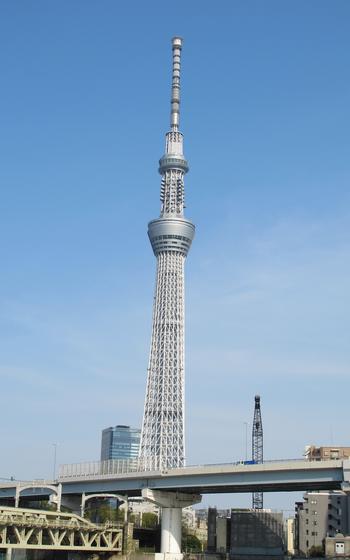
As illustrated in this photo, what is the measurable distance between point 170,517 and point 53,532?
918 inches

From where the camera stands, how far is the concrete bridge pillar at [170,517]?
109m

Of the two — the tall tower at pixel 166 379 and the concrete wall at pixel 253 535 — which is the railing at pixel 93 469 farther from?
the tall tower at pixel 166 379

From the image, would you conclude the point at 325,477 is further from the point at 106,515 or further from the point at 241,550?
the point at 106,515

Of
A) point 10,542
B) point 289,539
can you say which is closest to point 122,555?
point 10,542

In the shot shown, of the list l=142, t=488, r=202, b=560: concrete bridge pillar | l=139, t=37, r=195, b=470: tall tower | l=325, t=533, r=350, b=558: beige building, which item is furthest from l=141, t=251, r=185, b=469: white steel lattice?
l=325, t=533, r=350, b=558: beige building

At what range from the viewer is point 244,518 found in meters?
142

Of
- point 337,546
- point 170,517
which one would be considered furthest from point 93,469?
point 337,546

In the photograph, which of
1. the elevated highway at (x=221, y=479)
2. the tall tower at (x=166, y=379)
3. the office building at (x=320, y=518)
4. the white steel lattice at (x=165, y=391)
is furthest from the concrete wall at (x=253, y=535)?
the white steel lattice at (x=165, y=391)

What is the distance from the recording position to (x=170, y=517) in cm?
11131

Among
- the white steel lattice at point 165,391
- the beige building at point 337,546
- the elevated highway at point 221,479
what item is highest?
the white steel lattice at point 165,391

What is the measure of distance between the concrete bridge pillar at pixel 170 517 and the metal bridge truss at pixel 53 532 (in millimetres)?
9058

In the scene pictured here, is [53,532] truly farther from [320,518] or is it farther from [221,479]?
[320,518]

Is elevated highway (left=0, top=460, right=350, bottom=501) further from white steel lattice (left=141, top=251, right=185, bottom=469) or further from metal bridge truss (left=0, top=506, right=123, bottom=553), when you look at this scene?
white steel lattice (left=141, top=251, right=185, bottom=469)

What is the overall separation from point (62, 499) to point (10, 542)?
122 ft
